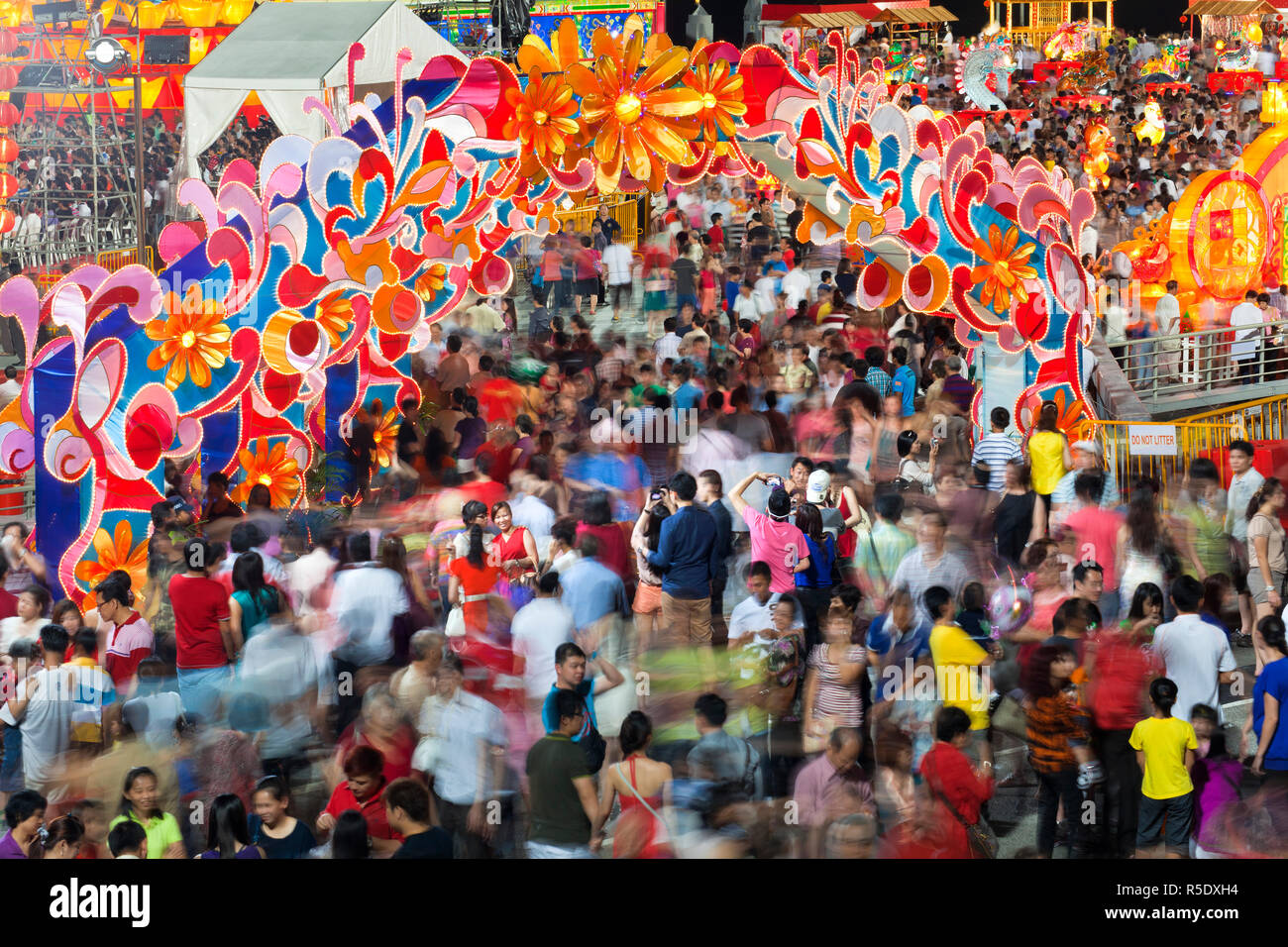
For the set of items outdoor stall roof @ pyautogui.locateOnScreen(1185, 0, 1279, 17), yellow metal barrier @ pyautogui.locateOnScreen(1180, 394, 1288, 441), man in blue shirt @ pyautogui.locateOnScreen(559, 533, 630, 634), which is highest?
outdoor stall roof @ pyautogui.locateOnScreen(1185, 0, 1279, 17)

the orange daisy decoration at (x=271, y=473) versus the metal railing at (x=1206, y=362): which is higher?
the metal railing at (x=1206, y=362)

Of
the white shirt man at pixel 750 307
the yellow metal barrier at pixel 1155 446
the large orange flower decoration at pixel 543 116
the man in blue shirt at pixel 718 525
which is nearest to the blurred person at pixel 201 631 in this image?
the man in blue shirt at pixel 718 525

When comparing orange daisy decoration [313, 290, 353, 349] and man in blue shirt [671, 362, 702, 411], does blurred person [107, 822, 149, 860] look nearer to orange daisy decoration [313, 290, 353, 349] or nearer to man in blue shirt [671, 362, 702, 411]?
orange daisy decoration [313, 290, 353, 349]

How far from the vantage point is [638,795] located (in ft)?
19.7

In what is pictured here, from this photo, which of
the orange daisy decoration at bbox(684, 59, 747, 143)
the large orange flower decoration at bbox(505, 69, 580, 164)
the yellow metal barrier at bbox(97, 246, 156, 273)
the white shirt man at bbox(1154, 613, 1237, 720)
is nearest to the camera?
the white shirt man at bbox(1154, 613, 1237, 720)

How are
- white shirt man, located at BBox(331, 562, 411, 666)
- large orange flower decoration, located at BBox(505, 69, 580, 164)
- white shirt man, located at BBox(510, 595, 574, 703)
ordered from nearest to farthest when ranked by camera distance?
white shirt man, located at BBox(510, 595, 574, 703) → white shirt man, located at BBox(331, 562, 411, 666) → large orange flower decoration, located at BBox(505, 69, 580, 164)

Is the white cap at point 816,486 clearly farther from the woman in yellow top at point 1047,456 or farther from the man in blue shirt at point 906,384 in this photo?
the man in blue shirt at point 906,384

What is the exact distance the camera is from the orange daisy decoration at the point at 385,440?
38.8 ft

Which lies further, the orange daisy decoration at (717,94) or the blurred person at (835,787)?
the orange daisy decoration at (717,94)

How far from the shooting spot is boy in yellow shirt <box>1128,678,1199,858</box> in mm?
6445

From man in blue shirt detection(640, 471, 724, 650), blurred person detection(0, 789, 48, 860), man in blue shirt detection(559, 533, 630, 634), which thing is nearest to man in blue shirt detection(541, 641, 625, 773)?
man in blue shirt detection(559, 533, 630, 634)

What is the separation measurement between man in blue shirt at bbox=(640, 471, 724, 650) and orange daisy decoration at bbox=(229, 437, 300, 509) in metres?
3.44

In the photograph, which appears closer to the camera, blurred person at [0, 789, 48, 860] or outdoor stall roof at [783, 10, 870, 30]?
blurred person at [0, 789, 48, 860]

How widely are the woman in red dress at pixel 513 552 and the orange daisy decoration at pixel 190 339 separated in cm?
224
